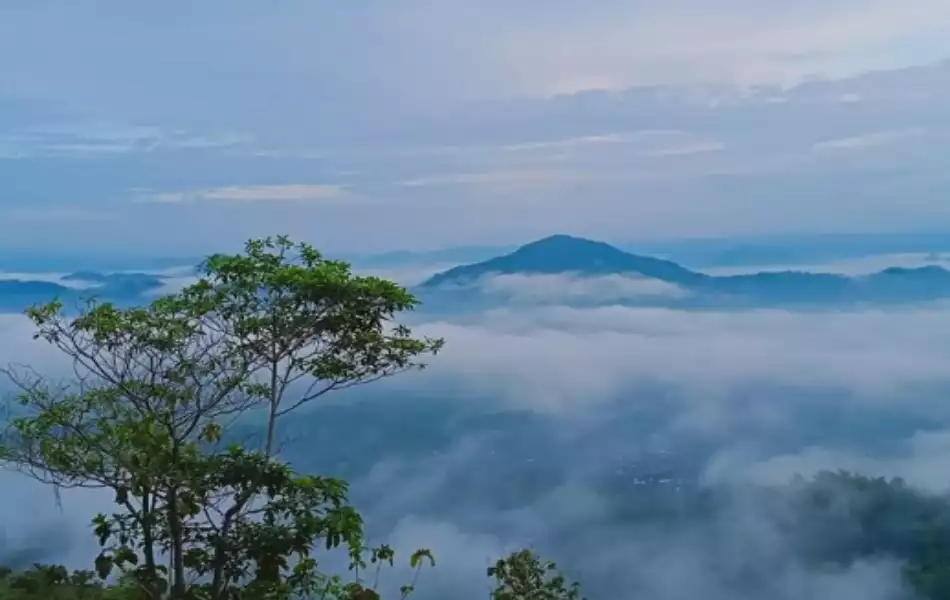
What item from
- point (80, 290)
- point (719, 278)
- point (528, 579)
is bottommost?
point (528, 579)

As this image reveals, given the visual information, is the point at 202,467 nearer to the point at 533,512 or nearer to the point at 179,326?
the point at 179,326

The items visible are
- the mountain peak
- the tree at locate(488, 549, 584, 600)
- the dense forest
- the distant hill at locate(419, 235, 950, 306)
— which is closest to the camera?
the dense forest

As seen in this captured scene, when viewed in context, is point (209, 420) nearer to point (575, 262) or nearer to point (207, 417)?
point (207, 417)

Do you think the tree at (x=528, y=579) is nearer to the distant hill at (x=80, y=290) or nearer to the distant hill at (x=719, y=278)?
the distant hill at (x=80, y=290)

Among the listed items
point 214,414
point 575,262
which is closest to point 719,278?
point 575,262

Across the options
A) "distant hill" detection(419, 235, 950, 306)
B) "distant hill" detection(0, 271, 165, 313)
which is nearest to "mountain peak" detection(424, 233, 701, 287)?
"distant hill" detection(419, 235, 950, 306)

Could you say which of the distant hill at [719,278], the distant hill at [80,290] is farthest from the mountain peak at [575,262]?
the distant hill at [80,290]

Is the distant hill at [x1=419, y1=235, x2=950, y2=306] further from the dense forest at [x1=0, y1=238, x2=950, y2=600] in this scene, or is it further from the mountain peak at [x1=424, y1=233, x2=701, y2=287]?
the dense forest at [x1=0, y1=238, x2=950, y2=600]
